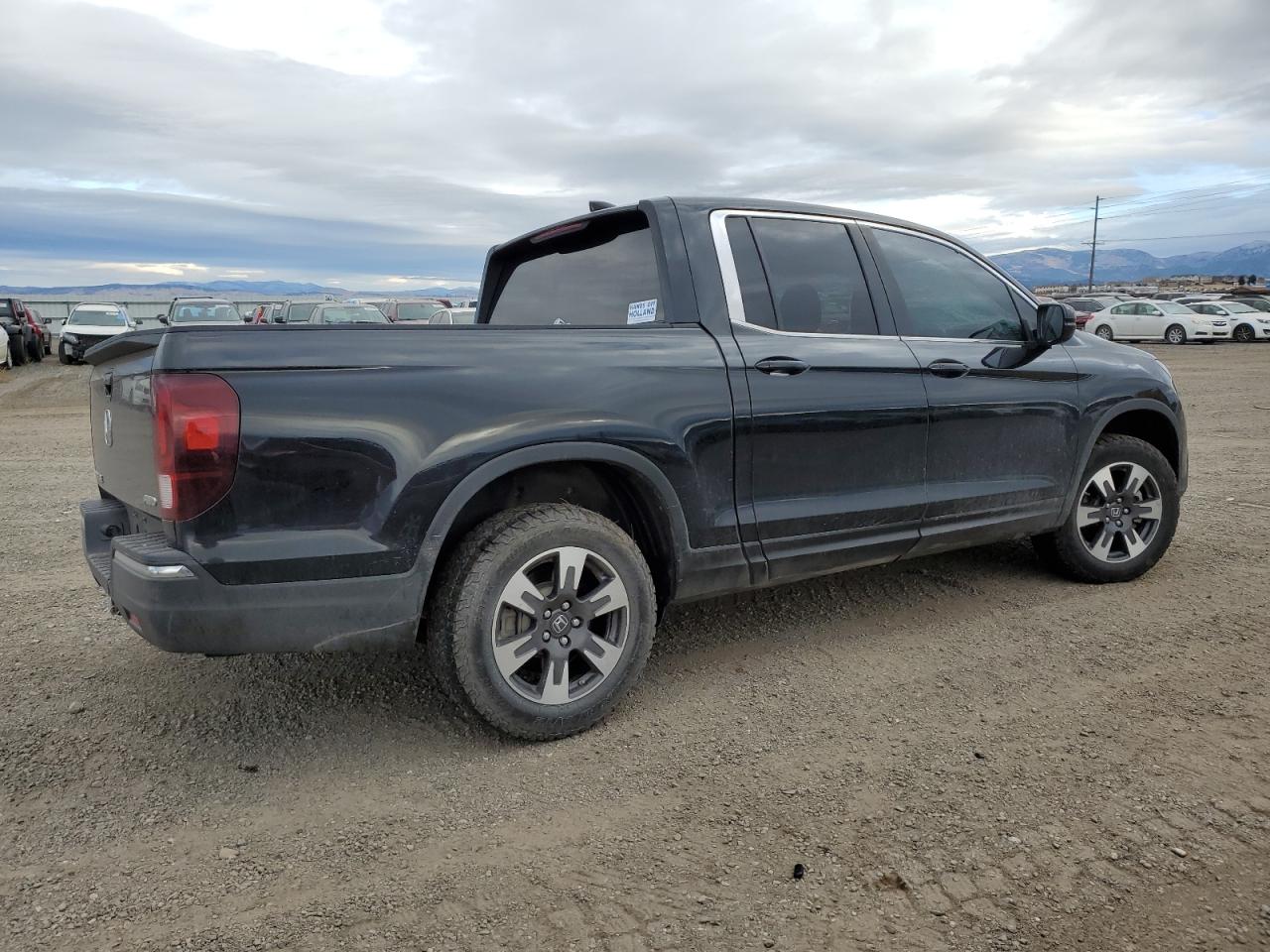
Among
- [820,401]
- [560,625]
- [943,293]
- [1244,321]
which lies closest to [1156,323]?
[1244,321]

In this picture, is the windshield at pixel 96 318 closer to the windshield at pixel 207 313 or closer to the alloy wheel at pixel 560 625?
the windshield at pixel 207 313

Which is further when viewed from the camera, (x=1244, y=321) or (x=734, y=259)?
(x=1244, y=321)

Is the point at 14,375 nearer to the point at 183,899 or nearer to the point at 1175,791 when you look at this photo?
the point at 183,899

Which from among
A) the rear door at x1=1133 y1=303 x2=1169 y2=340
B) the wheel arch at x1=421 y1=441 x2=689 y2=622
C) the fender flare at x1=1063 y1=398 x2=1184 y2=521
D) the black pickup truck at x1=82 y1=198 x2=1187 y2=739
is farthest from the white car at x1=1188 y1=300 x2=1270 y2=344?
the wheel arch at x1=421 y1=441 x2=689 y2=622

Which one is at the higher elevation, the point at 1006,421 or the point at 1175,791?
the point at 1006,421

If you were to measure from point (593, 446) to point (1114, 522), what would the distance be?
9.99 ft

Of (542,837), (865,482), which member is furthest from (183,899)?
(865,482)

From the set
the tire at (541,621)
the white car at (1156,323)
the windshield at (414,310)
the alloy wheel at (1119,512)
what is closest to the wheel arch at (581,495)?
the tire at (541,621)

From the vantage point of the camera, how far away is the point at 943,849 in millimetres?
2525

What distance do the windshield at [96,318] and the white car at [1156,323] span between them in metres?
28.6

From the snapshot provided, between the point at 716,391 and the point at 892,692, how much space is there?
1.32m

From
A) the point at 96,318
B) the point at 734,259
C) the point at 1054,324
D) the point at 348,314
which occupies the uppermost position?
the point at 96,318

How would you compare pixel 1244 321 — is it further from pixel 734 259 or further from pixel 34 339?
pixel 34 339

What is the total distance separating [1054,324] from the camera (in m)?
4.31
